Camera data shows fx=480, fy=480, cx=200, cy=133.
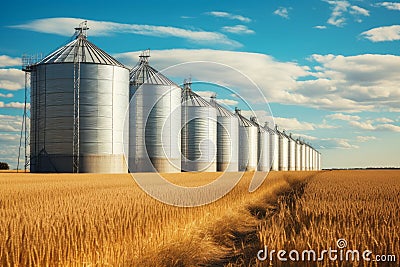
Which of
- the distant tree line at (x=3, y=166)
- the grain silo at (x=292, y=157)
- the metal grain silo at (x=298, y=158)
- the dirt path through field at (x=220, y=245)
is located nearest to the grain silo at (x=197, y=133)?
the distant tree line at (x=3, y=166)

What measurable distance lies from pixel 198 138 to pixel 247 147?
17.4 metres

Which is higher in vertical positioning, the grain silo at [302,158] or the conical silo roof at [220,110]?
the conical silo roof at [220,110]

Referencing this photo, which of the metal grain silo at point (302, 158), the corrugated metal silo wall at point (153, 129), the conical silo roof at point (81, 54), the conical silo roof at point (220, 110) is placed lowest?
the metal grain silo at point (302, 158)

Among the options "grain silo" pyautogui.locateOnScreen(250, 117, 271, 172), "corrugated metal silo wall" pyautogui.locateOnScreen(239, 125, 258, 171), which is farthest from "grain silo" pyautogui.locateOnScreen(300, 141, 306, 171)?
"corrugated metal silo wall" pyautogui.locateOnScreen(239, 125, 258, 171)

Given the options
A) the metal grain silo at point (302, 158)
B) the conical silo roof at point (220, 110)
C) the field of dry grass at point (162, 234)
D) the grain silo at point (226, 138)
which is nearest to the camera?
the field of dry grass at point (162, 234)

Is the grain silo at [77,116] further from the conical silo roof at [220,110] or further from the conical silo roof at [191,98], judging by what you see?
the conical silo roof at [220,110]

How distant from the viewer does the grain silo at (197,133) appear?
58938mm

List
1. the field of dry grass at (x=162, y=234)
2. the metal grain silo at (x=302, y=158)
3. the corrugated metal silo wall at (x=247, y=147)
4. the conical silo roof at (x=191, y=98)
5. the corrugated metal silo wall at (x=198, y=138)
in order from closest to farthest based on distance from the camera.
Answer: the field of dry grass at (x=162, y=234) < the corrugated metal silo wall at (x=198, y=138) < the conical silo roof at (x=191, y=98) < the corrugated metal silo wall at (x=247, y=147) < the metal grain silo at (x=302, y=158)

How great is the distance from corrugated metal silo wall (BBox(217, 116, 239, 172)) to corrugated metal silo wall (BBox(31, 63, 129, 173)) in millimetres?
25078

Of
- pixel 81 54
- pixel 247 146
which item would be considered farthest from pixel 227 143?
pixel 81 54

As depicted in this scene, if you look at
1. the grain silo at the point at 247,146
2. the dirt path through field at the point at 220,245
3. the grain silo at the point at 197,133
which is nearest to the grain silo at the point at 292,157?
Result: the grain silo at the point at 247,146

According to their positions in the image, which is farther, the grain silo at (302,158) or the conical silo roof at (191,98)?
the grain silo at (302,158)

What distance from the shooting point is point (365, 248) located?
6.57m

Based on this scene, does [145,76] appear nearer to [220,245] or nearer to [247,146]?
[247,146]
